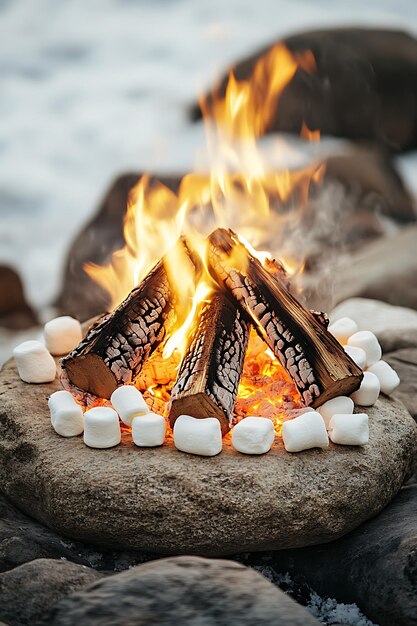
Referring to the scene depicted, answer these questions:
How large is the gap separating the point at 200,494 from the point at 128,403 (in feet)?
1.21

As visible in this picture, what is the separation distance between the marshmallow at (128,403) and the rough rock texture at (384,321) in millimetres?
1485

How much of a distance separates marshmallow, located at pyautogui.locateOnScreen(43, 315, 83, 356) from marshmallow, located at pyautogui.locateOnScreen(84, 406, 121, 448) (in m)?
0.62

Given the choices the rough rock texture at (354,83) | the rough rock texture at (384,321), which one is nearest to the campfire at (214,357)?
the rough rock texture at (384,321)

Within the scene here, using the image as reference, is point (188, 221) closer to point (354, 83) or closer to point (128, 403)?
point (128, 403)

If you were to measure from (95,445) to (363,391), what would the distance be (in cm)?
85

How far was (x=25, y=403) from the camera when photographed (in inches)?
103

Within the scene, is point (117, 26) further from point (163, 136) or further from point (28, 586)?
point (28, 586)

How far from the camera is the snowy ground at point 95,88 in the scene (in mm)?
8383

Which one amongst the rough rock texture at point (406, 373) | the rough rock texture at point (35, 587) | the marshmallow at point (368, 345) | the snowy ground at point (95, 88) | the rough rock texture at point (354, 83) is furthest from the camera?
the snowy ground at point (95, 88)

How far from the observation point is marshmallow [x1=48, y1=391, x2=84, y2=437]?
241 cm

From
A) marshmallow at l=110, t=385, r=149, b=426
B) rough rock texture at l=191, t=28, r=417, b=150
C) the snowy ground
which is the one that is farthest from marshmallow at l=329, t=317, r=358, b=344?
rough rock texture at l=191, t=28, r=417, b=150

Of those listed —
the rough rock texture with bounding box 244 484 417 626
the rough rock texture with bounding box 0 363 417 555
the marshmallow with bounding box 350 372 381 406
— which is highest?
the marshmallow with bounding box 350 372 381 406

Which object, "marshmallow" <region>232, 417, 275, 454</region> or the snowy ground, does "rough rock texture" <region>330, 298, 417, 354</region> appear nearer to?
"marshmallow" <region>232, 417, 275, 454</region>

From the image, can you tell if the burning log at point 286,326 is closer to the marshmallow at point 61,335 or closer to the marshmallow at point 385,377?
the marshmallow at point 385,377
